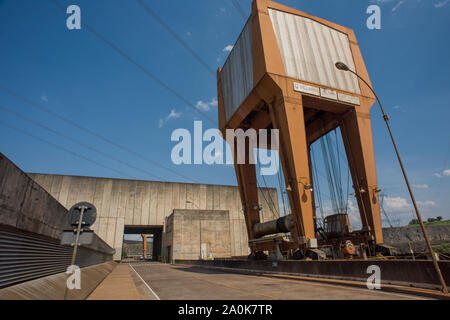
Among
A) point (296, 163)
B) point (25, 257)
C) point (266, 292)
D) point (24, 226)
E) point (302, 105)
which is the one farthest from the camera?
point (302, 105)

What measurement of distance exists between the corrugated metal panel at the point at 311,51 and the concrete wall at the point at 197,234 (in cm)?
3265

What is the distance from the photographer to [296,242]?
741 inches

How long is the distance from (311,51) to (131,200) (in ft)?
155

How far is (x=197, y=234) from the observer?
45031 millimetres

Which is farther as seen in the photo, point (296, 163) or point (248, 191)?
point (248, 191)

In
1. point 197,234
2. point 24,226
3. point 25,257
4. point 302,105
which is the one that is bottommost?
point 25,257

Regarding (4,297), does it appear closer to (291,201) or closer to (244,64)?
(291,201)

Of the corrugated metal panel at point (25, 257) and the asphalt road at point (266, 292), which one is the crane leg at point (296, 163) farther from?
the corrugated metal panel at point (25, 257)

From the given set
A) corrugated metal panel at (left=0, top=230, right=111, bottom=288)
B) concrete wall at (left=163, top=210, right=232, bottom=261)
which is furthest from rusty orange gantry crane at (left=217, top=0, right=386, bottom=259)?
concrete wall at (left=163, top=210, right=232, bottom=261)

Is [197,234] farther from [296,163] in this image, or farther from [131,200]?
[296,163]

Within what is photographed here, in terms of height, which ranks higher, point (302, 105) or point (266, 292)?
point (302, 105)

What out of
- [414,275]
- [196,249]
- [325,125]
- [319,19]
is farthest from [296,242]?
[196,249]

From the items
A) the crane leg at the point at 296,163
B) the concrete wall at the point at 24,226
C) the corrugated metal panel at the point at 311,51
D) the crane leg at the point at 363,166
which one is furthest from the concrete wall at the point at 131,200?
the concrete wall at the point at 24,226

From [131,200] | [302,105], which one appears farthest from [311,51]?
[131,200]
